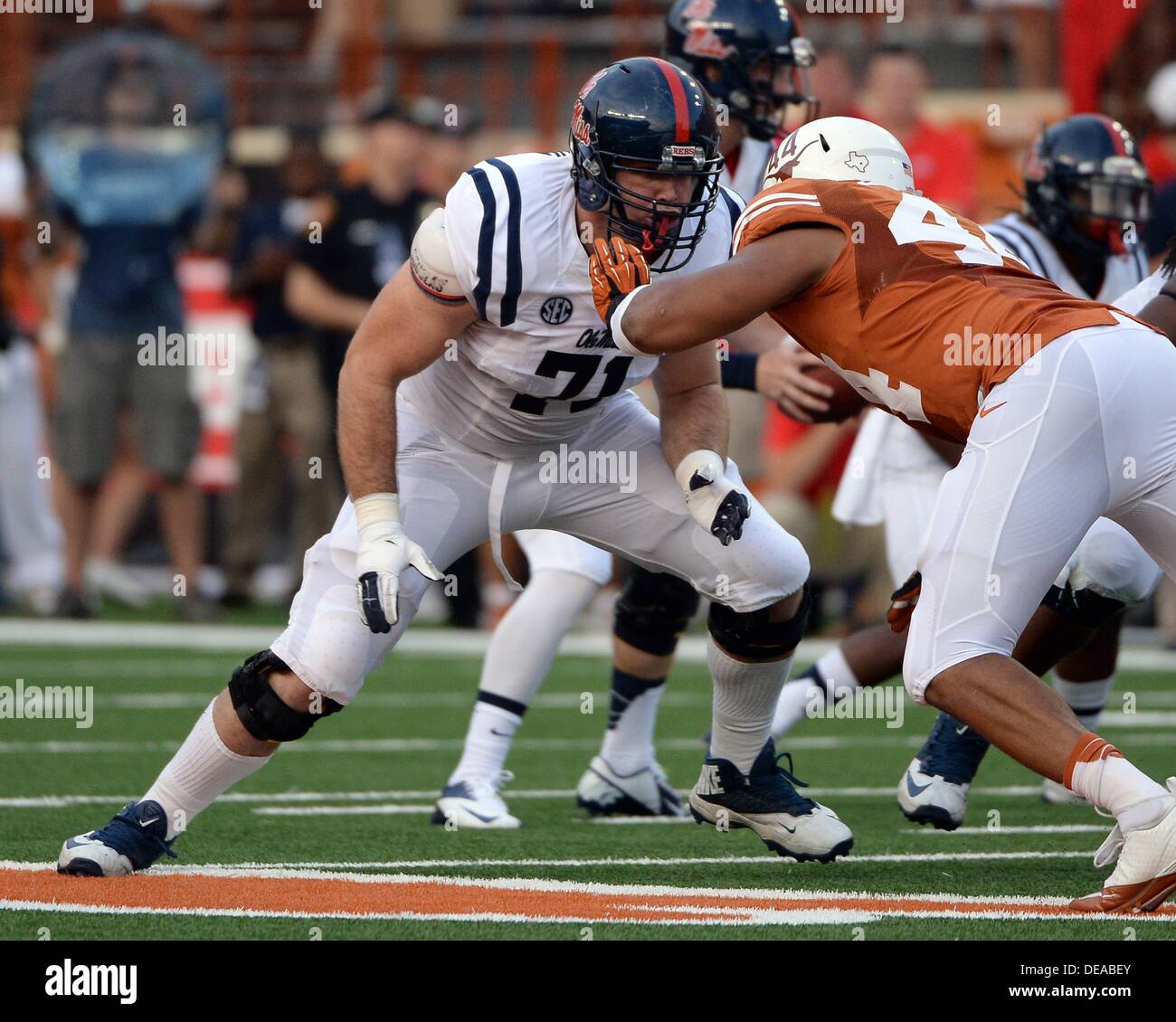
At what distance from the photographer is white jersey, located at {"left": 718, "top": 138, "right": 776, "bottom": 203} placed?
5.83 m

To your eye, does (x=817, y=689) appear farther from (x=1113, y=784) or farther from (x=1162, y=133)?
(x=1162, y=133)

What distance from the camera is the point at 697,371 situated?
479cm

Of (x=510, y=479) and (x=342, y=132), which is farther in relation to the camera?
(x=342, y=132)

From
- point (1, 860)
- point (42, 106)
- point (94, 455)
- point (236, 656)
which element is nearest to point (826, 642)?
point (236, 656)

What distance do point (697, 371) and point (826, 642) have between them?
564 centimetres

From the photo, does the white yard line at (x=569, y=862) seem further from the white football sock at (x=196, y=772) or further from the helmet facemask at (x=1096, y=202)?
the helmet facemask at (x=1096, y=202)

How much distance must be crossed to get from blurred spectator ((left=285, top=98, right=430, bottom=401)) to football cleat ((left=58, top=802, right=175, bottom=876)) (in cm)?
612

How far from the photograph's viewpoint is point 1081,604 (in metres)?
5.14

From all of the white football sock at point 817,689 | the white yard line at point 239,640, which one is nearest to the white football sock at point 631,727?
the white football sock at point 817,689

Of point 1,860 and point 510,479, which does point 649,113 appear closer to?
point 510,479

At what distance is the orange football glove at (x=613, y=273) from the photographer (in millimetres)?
4285

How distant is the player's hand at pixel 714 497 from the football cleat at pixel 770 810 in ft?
1.91

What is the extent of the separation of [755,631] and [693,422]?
1.62 feet

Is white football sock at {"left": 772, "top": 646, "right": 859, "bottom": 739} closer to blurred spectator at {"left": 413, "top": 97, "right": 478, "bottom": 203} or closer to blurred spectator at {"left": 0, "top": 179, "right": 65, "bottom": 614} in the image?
blurred spectator at {"left": 413, "top": 97, "right": 478, "bottom": 203}
